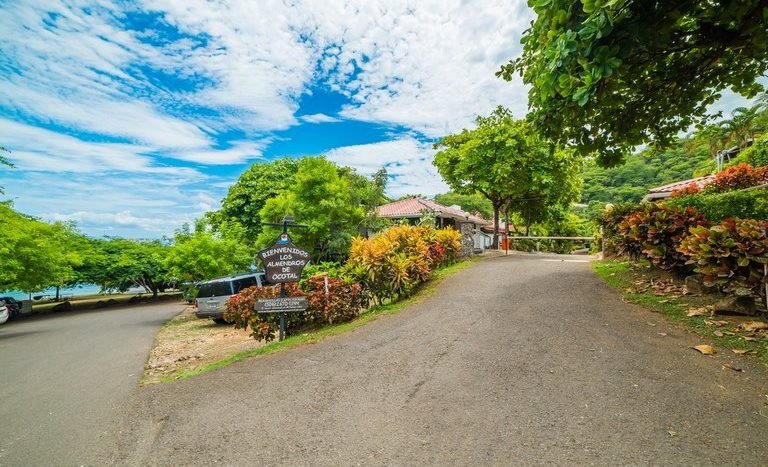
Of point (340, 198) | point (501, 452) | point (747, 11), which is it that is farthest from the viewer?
point (340, 198)

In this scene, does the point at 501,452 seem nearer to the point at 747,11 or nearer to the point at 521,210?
the point at 747,11

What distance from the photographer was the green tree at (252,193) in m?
25.2

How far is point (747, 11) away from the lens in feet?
12.8

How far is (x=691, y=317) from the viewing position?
17.5 feet

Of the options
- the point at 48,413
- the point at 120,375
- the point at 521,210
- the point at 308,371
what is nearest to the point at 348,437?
the point at 308,371

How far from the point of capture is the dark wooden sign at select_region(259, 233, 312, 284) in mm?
7633

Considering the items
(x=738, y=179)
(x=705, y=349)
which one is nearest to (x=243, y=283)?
(x=705, y=349)

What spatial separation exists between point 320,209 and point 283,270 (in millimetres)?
8989

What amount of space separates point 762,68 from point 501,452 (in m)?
7.46

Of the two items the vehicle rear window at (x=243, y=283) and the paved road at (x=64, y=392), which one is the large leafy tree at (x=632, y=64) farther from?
the vehicle rear window at (x=243, y=283)

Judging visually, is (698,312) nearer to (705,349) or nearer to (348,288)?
(705,349)

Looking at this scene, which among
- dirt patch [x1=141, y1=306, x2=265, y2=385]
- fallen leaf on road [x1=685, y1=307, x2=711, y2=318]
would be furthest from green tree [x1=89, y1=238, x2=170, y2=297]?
fallen leaf on road [x1=685, y1=307, x2=711, y2=318]

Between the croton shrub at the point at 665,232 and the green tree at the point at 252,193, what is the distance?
21.2 meters

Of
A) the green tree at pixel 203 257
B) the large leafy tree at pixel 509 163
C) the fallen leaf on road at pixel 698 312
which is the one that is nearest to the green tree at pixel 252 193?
the green tree at pixel 203 257
